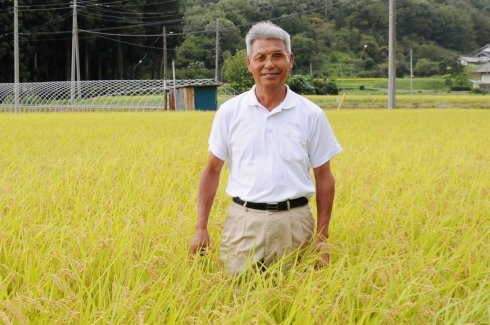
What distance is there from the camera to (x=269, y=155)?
2.20 meters

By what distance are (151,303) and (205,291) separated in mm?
243

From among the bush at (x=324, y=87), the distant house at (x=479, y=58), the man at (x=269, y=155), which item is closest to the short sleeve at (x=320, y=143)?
the man at (x=269, y=155)

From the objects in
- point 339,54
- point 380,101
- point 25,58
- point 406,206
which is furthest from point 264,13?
point 406,206

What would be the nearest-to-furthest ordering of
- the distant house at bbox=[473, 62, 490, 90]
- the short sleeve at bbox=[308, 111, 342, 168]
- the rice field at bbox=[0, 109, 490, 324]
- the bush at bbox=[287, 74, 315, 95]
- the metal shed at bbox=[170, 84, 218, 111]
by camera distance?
the rice field at bbox=[0, 109, 490, 324]
the short sleeve at bbox=[308, 111, 342, 168]
the metal shed at bbox=[170, 84, 218, 111]
the bush at bbox=[287, 74, 315, 95]
the distant house at bbox=[473, 62, 490, 90]

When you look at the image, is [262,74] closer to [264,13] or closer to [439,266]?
[439,266]

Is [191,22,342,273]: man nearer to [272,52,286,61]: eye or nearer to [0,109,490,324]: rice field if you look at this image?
[272,52,286,61]: eye

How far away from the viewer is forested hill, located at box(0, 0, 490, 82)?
38.1 metres

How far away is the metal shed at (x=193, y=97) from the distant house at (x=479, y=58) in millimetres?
35240

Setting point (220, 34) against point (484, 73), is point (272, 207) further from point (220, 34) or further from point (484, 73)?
point (484, 73)

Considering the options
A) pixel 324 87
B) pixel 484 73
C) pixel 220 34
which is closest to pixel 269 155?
pixel 324 87

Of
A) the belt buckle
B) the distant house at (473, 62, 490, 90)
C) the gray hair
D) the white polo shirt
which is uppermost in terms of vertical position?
the distant house at (473, 62, 490, 90)

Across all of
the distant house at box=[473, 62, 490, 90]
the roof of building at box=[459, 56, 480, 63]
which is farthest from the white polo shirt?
the roof of building at box=[459, 56, 480, 63]

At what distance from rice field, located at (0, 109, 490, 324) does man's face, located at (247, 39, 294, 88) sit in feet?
1.99

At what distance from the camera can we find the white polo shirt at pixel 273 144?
86.3 inches
